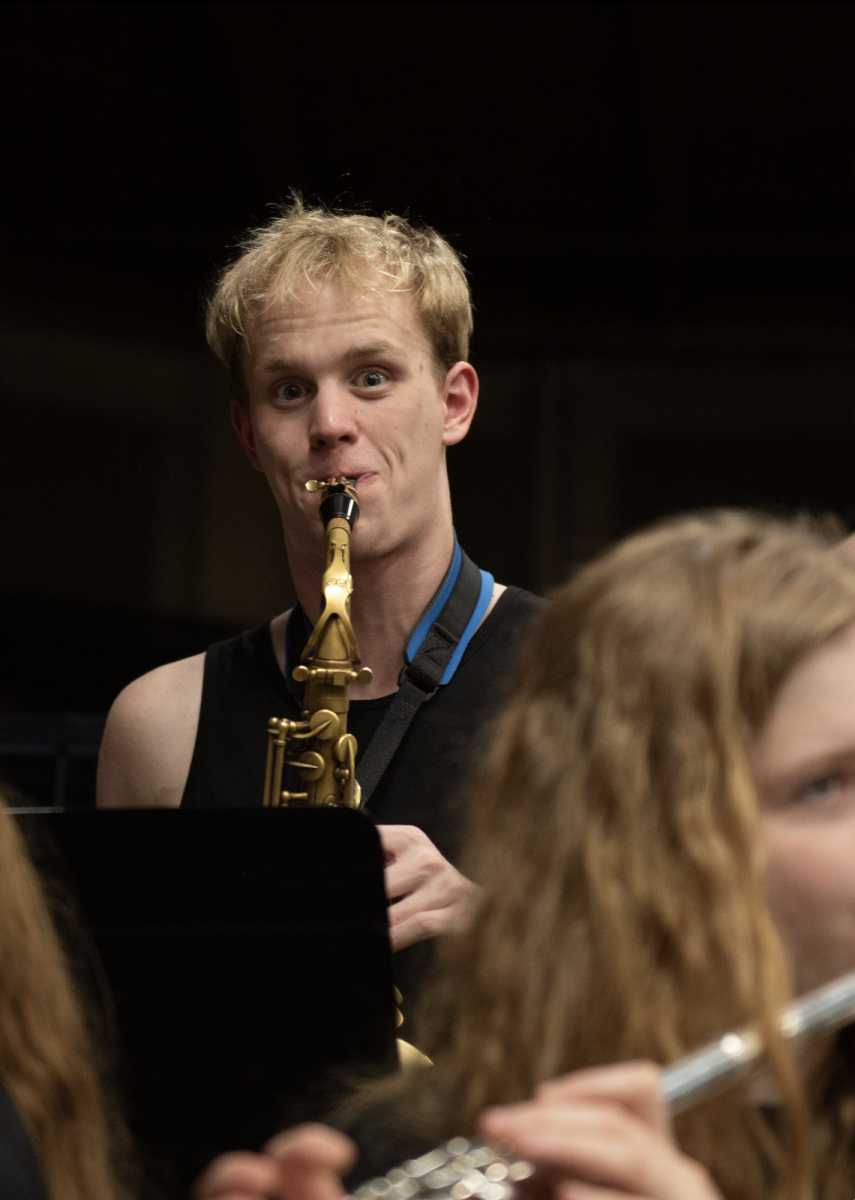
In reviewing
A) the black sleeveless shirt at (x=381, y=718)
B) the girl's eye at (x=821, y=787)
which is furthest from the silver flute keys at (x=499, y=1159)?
the black sleeveless shirt at (x=381, y=718)

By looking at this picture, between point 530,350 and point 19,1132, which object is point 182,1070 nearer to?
point 19,1132

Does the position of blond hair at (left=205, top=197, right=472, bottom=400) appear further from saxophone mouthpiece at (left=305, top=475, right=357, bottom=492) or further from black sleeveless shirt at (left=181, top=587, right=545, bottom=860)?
black sleeveless shirt at (left=181, top=587, right=545, bottom=860)

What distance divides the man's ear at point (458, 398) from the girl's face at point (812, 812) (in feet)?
4.04

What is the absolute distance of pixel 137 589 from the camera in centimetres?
643

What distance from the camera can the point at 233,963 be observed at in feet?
3.63

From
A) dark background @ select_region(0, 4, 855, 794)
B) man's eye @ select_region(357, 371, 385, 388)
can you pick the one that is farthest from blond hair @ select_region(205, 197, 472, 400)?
dark background @ select_region(0, 4, 855, 794)

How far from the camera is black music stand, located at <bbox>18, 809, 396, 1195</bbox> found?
1.09 metres

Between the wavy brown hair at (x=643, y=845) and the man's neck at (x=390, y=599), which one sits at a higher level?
the man's neck at (x=390, y=599)

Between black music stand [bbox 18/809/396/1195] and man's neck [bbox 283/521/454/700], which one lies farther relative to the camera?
man's neck [bbox 283/521/454/700]

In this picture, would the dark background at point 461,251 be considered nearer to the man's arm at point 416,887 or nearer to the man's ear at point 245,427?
the man's ear at point 245,427

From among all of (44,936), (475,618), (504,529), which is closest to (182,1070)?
(44,936)

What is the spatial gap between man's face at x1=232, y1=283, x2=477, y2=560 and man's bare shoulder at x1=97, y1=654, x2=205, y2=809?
0.30m

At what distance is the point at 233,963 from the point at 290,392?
0.99 meters

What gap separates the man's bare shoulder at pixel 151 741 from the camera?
1926 mm
